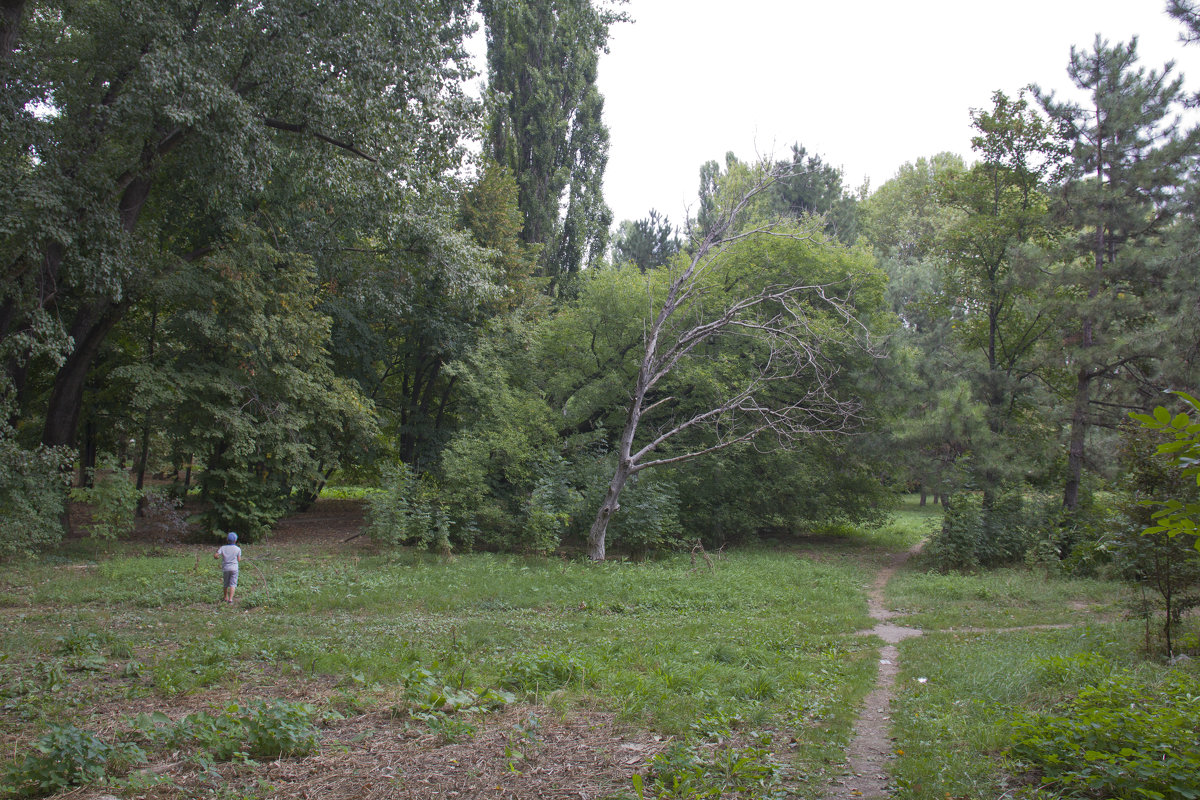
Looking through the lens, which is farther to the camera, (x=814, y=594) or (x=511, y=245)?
(x=511, y=245)

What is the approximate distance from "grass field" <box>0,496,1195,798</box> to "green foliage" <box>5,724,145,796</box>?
3 centimetres

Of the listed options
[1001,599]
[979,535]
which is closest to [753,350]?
[979,535]

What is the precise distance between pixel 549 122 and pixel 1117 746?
27.0m

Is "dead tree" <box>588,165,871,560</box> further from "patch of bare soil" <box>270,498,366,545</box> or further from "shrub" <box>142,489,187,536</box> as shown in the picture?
"shrub" <box>142,489,187,536</box>

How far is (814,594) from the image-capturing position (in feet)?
43.3

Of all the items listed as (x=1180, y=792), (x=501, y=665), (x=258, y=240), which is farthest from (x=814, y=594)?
(x=258, y=240)

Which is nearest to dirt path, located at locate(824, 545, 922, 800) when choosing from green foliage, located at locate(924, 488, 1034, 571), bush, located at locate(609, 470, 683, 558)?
green foliage, located at locate(924, 488, 1034, 571)

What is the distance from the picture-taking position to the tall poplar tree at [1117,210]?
1605 cm

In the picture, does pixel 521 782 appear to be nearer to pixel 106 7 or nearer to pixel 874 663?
pixel 874 663

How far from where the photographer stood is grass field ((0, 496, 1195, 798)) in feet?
14.6

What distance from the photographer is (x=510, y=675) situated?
656cm

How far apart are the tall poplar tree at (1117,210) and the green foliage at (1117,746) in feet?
43.8

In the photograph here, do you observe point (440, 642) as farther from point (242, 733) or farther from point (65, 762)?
point (65, 762)

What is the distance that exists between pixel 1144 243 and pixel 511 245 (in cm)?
1749
